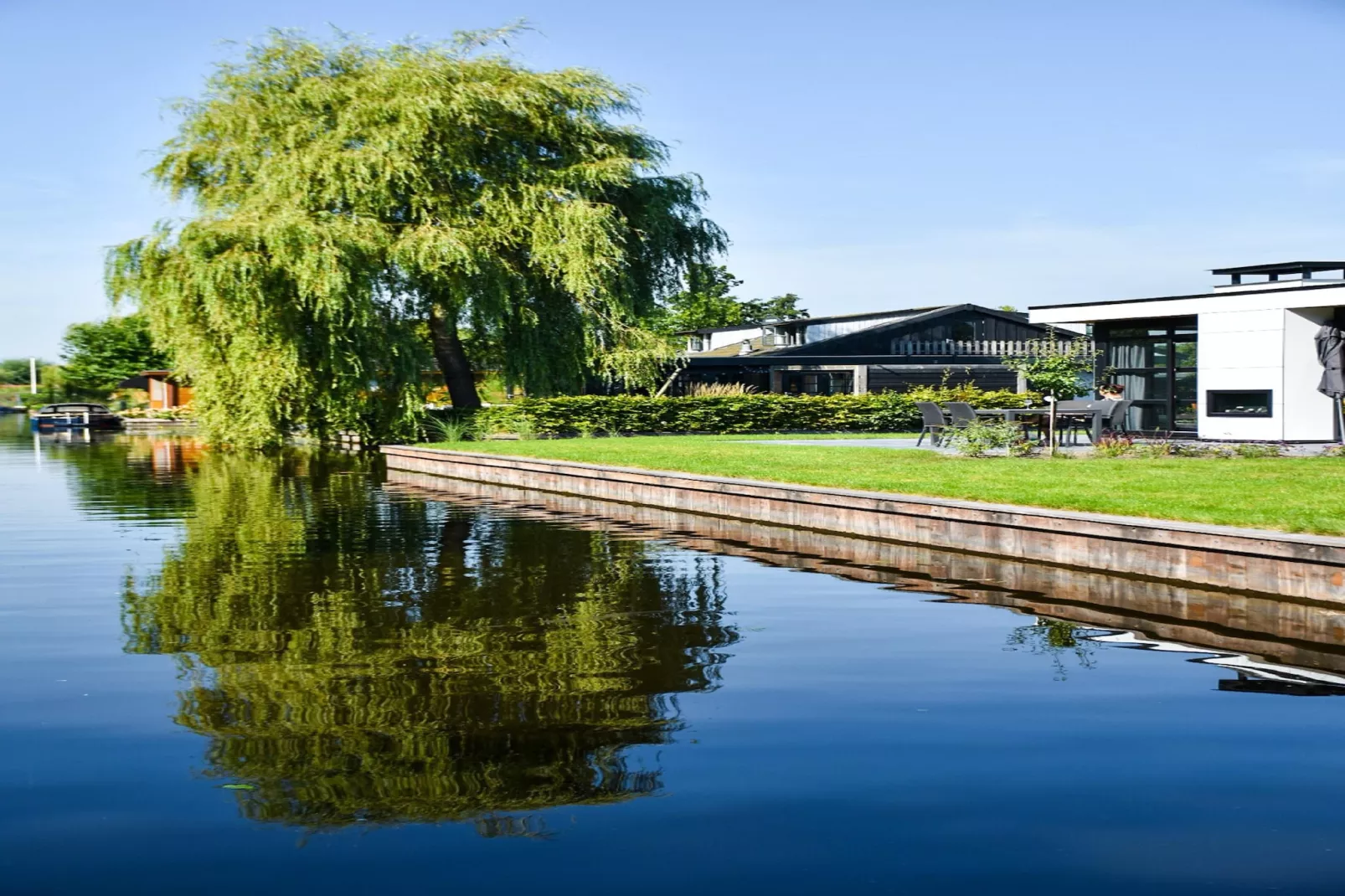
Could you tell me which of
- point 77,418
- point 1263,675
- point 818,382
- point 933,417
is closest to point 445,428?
point 933,417

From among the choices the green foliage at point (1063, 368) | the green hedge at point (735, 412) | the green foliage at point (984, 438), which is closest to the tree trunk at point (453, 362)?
the green hedge at point (735, 412)

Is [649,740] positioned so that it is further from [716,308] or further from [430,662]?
[716,308]

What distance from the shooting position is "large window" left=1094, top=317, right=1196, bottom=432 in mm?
24156

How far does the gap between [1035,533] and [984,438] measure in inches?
317

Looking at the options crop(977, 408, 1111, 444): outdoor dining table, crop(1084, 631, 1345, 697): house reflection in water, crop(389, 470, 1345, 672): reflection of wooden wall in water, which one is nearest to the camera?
crop(1084, 631, 1345, 697): house reflection in water

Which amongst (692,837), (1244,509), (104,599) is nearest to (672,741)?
(692,837)

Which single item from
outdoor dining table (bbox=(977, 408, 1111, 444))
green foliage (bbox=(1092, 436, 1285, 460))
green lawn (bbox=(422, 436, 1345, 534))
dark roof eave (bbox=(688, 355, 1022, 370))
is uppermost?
dark roof eave (bbox=(688, 355, 1022, 370))

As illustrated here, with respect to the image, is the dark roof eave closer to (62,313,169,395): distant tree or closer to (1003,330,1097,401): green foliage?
(1003,330,1097,401): green foliage

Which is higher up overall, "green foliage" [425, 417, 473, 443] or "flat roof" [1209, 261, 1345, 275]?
"flat roof" [1209, 261, 1345, 275]

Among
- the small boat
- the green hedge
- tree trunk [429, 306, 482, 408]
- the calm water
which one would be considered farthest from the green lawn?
the small boat

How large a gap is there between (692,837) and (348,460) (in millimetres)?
27435

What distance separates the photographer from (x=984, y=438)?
63.8ft

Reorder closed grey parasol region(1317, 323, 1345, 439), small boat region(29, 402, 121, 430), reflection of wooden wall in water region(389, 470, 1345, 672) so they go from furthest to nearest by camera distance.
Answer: small boat region(29, 402, 121, 430)
closed grey parasol region(1317, 323, 1345, 439)
reflection of wooden wall in water region(389, 470, 1345, 672)

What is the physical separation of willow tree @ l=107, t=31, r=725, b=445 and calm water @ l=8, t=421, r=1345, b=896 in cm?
1791
